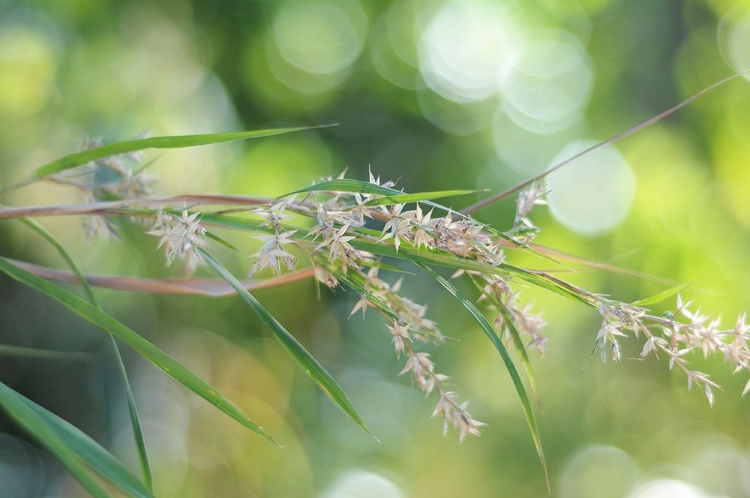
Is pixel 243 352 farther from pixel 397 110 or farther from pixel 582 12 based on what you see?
pixel 582 12

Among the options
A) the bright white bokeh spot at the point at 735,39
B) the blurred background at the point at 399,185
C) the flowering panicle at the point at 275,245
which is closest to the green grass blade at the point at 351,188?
the flowering panicle at the point at 275,245

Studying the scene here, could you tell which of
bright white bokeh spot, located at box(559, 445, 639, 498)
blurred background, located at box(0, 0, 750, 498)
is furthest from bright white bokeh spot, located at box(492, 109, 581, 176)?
bright white bokeh spot, located at box(559, 445, 639, 498)

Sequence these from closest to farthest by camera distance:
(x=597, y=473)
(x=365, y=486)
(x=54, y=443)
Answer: (x=54, y=443) < (x=365, y=486) < (x=597, y=473)

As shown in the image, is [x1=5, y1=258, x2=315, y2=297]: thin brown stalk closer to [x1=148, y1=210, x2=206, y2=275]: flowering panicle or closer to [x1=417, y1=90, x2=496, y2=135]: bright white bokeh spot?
[x1=148, y1=210, x2=206, y2=275]: flowering panicle

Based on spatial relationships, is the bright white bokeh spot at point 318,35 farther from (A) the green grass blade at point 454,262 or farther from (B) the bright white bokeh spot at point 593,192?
(A) the green grass blade at point 454,262

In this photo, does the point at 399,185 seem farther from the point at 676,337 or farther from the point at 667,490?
the point at 676,337

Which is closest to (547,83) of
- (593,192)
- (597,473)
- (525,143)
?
(525,143)
